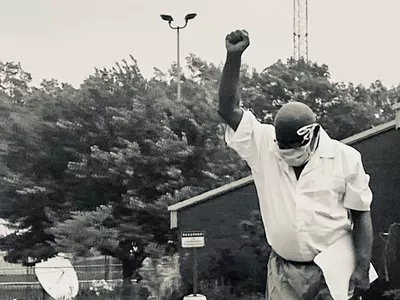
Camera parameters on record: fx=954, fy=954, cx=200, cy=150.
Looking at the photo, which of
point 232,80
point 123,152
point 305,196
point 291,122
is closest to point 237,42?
point 232,80

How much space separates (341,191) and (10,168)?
1000 inches

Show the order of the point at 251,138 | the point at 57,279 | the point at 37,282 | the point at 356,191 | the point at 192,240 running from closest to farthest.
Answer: the point at 356,191 < the point at 251,138 < the point at 192,240 < the point at 57,279 < the point at 37,282

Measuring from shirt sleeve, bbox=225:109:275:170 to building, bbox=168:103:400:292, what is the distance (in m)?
13.7

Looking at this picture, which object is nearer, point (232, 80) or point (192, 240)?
point (232, 80)

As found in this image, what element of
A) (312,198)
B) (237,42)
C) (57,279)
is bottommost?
(57,279)

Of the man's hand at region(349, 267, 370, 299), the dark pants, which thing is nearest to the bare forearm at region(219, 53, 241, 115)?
the dark pants

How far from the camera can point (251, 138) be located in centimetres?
365

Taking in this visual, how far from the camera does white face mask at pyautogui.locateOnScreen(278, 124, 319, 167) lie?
345cm

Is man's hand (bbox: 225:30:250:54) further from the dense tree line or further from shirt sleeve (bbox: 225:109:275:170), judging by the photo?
the dense tree line

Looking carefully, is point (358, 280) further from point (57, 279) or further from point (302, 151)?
point (57, 279)

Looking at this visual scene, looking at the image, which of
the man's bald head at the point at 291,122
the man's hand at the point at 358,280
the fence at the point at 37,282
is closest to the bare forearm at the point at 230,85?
the man's bald head at the point at 291,122

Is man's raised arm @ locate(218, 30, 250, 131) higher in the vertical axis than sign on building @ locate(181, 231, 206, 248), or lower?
higher

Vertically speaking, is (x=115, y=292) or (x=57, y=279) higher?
(x=57, y=279)

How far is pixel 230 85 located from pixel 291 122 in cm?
30
